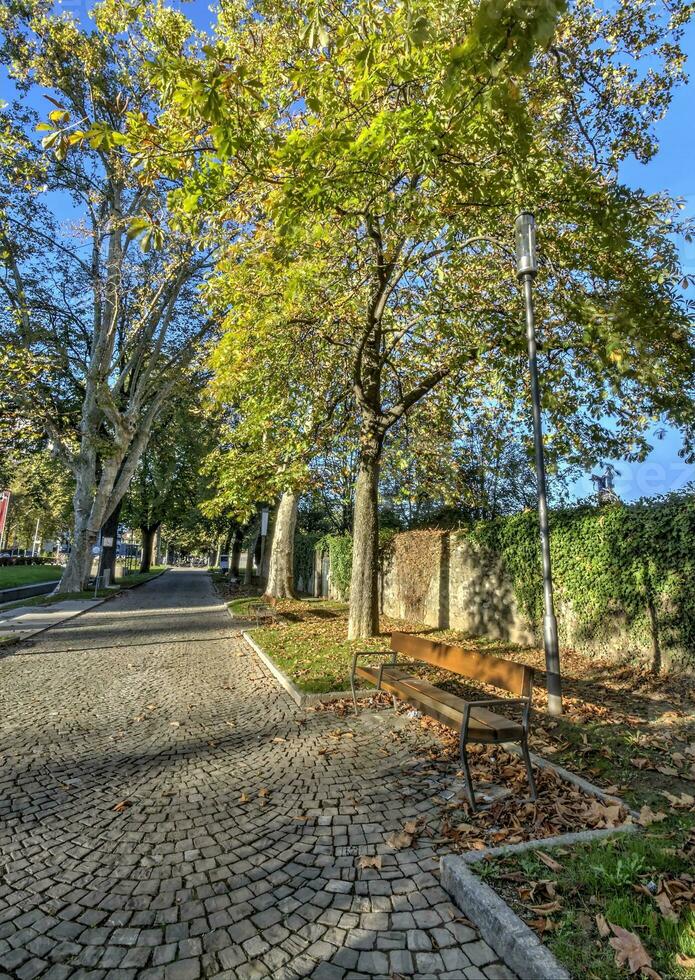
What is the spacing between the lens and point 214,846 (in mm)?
3408

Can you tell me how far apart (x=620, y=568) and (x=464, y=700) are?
14.5ft

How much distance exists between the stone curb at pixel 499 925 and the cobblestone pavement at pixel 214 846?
0.22 feet

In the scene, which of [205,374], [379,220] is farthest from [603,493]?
[205,374]

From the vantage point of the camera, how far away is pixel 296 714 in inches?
249

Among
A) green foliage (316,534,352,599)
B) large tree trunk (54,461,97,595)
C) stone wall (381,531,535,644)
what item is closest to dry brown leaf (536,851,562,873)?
stone wall (381,531,535,644)

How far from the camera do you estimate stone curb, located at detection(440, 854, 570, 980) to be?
2.21 meters

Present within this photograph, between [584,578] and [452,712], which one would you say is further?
[584,578]

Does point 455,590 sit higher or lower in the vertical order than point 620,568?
lower

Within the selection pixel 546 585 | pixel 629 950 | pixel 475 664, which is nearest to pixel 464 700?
pixel 475 664

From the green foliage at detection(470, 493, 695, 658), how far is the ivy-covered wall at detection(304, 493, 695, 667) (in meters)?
0.01

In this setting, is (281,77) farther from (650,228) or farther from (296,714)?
(296,714)

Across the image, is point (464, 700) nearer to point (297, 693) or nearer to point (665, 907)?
point (297, 693)

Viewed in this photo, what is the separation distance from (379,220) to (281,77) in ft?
8.05

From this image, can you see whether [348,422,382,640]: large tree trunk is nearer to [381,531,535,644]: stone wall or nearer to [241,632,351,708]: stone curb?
[241,632,351,708]: stone curb
